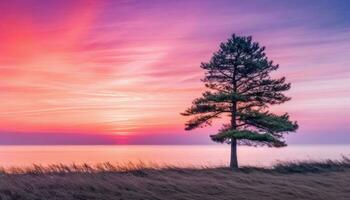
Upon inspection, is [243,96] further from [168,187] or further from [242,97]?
[168,187]

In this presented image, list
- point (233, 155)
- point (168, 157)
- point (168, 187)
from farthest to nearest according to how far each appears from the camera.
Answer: point (168, 157) → point (233, 155) → point (168, 187)

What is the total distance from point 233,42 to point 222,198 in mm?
17757

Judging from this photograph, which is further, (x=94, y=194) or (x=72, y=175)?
(x=72, y=175)

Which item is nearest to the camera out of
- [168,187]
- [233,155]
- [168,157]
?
[168,187]

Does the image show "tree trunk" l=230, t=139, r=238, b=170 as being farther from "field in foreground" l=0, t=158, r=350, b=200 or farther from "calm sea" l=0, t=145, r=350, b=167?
"field in foreground" l=0, t=158, r=350, b=200

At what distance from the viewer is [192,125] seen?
3059 centimetres

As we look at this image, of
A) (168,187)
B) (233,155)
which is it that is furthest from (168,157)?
(168,187)

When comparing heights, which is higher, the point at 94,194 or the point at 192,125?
the point at 192,125

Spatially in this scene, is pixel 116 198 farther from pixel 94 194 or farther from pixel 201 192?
pixel 201 192

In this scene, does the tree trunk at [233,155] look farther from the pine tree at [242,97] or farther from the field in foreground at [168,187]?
the field in foreground at [168,187]

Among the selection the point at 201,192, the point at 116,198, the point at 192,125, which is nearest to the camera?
the point at 116,198

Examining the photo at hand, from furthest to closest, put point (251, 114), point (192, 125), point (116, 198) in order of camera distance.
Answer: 1. point (192, 125)
2. point (251, 114)
3. point (116, 198)

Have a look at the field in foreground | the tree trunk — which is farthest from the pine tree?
the field in foreground

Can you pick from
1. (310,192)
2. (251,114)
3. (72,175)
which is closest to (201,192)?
(310,192)
